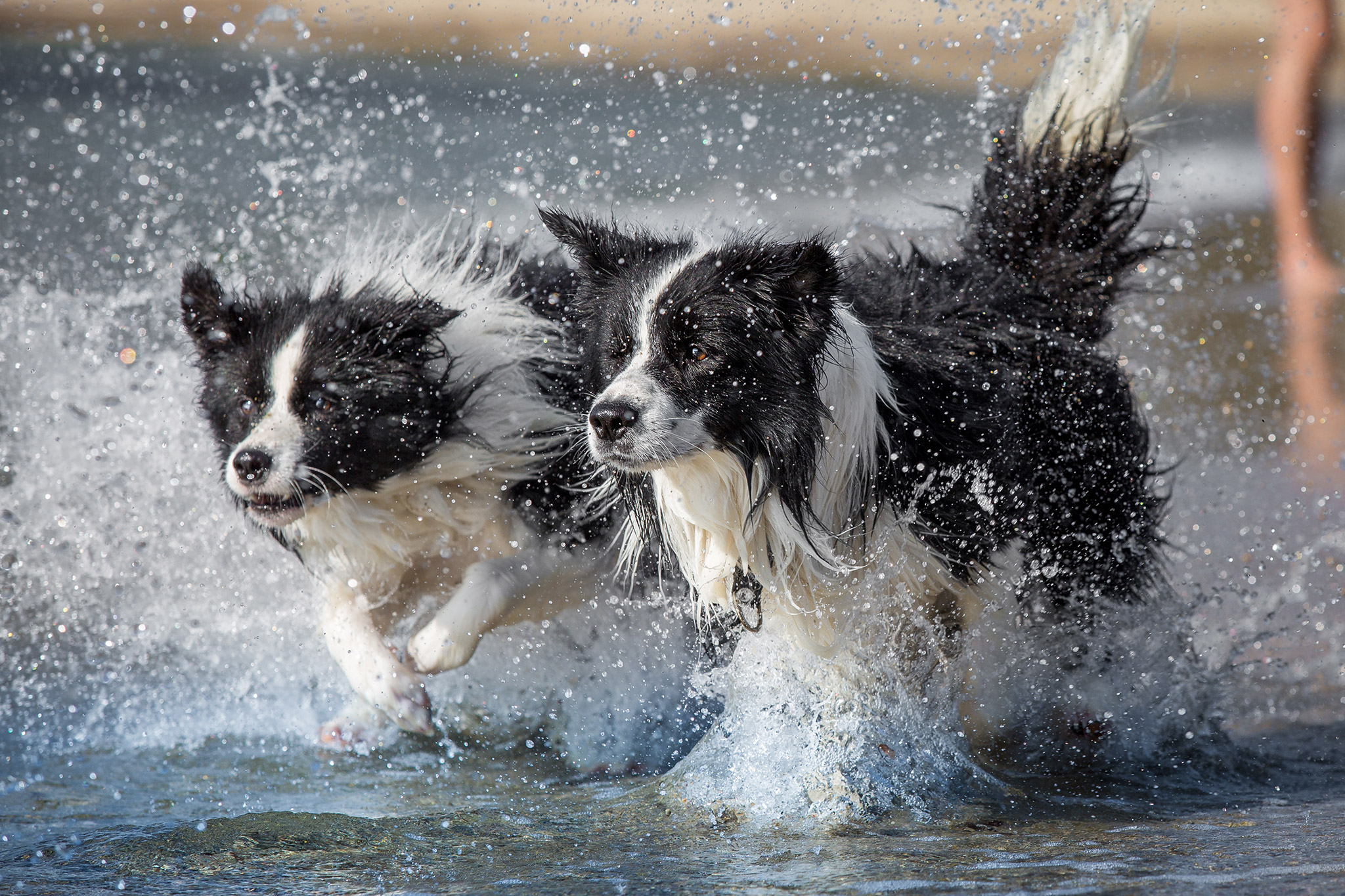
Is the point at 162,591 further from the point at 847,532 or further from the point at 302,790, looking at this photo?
the point at 847,532

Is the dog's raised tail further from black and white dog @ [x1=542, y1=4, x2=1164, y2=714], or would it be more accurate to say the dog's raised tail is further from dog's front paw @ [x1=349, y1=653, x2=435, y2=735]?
dog's front paw @ [x1=349, y1=653, x2=435, y2=735]

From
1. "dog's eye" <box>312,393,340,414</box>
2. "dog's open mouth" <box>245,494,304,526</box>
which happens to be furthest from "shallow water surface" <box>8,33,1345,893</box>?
"dog's eye" <box>312,393,340,414</box>

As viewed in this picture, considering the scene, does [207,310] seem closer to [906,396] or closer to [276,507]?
[276,507]

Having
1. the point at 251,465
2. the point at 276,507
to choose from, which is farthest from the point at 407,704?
the point at 251,465

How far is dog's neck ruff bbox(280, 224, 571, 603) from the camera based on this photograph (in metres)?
3.86

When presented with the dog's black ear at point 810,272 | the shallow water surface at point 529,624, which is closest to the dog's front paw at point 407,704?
the shallow water surface at point 529,624

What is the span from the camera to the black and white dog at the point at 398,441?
3609 mm

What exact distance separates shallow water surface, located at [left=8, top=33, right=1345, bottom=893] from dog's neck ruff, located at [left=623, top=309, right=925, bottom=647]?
0.41 meters

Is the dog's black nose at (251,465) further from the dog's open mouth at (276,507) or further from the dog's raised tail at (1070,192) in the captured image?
the dog's raised tail at (1070,192)

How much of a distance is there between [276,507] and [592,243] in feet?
4.07

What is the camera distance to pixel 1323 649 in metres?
4.82

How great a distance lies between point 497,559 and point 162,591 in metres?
1.90

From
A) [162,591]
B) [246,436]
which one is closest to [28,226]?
[162,591]

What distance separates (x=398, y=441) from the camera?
3729 millimetres
